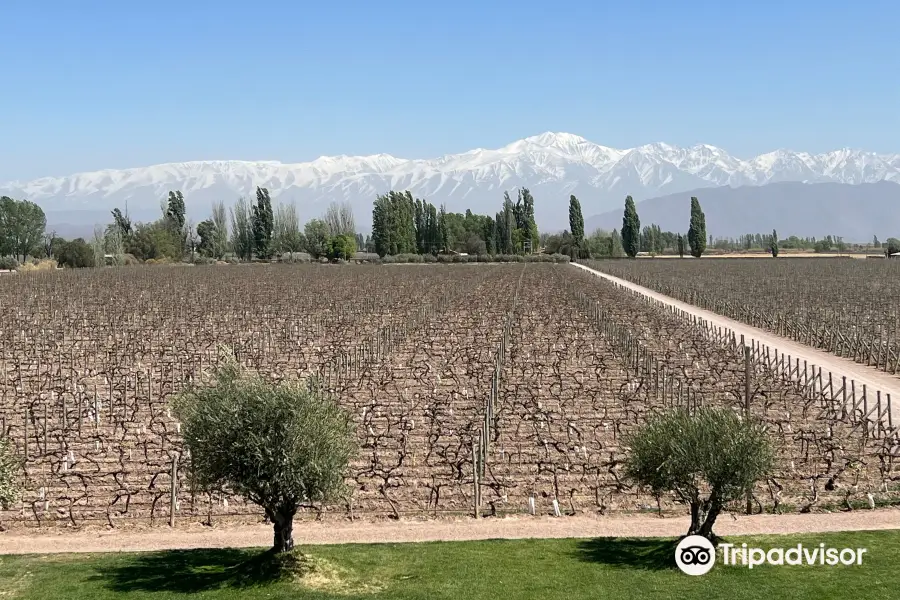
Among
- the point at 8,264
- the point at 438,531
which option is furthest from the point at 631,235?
the point at 438,531

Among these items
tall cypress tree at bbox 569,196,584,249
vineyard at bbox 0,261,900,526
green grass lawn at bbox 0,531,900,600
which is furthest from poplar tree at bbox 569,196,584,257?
green grass lawn at bbox 0,531,900,600

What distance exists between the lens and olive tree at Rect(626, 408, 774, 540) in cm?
1441

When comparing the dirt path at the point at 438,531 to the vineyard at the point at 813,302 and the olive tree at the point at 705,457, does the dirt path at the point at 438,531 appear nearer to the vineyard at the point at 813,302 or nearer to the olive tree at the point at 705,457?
the olive tree at the point at 705,457

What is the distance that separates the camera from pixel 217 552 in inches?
604

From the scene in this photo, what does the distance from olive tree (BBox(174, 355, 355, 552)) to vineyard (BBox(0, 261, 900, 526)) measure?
107 centimetres

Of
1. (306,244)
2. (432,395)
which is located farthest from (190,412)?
(306,244)

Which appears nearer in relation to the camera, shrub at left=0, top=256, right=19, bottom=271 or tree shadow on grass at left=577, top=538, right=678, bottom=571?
tree shadow on grass at left=577, top=538, right=678, bottom=571

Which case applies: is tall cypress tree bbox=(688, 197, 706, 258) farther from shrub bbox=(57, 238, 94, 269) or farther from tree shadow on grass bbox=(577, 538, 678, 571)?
tree shadow on grass bbox=(577, 538, 678, 571)

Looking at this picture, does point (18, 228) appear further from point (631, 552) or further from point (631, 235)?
point (631, 552)

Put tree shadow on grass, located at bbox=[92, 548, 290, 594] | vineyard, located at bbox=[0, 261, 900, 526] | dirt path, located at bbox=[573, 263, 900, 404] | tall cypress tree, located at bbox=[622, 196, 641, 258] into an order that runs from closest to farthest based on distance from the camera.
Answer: tree shadow on grass, located at bbox=[92, 548, 290, 594] < vineyard, located at bbox=[0, 261, 900, 526] < dirt path, located at bbox=[573, 263, 900, 404] < tall cypress tree, located at bbox=[622, 196, 641, 258]

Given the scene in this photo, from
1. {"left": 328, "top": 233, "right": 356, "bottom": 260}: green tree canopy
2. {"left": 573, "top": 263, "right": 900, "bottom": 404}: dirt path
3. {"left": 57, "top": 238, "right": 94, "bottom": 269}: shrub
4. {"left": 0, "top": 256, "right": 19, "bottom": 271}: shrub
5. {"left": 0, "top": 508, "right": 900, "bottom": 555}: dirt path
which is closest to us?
{"left": 0, "top": 508, "right": 900, "bottom": 555}: dirt path

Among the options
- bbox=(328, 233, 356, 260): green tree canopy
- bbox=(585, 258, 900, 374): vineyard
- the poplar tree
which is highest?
the poplar tree

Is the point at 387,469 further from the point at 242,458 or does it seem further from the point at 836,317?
the point at 836,317

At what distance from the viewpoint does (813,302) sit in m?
58.2
